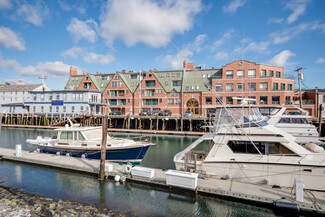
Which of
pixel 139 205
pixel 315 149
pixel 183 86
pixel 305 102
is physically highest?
pixel 183 86

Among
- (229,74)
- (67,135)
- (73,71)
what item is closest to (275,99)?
(229,74)

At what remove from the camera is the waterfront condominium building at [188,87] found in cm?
4134

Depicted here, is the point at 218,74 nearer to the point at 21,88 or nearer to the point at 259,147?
the point at 259,147

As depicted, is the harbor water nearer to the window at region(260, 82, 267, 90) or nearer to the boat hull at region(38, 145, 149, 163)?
the boat hull at region(38, 145, 149, 163)

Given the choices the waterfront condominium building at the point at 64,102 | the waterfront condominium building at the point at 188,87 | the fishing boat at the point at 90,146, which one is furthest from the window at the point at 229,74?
the fishing boat at the point at 90,146

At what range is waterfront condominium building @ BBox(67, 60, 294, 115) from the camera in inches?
1628

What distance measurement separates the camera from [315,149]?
1084cm

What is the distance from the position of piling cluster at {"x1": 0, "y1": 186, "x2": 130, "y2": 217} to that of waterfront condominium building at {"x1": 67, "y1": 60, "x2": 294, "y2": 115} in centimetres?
3217

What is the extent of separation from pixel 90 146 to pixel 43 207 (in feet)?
24.8

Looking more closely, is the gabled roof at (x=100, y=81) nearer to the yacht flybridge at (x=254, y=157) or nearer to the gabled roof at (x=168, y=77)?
the gabled roof at (x=168, y=77)

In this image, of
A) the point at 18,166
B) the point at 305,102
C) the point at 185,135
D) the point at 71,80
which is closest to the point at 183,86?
the point at 185,135

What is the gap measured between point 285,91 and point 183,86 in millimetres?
21111

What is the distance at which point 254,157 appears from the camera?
10.9m

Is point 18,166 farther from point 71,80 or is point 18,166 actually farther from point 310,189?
point 71,80
